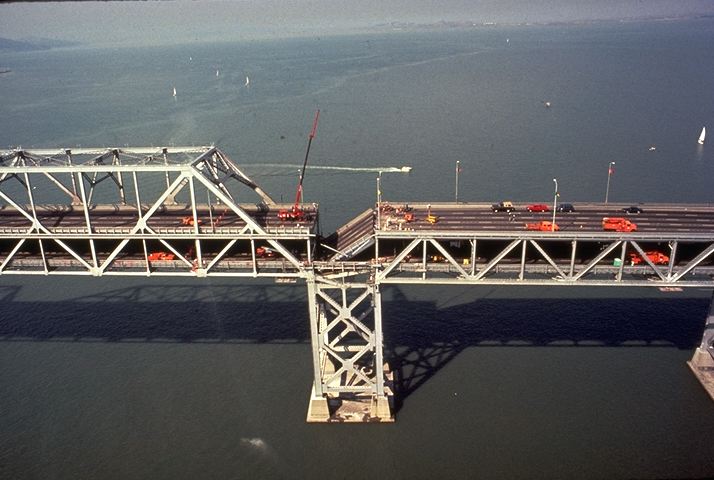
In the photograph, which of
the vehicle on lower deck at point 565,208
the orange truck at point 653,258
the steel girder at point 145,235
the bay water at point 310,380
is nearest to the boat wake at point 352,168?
the bay water at point 310,380

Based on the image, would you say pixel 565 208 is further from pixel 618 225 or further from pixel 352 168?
pixel 352 168

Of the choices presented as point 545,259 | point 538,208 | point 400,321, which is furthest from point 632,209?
point 400,321

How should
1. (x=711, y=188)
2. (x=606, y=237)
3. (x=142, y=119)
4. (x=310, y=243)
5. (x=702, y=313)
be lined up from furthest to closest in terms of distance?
(x=142, y=119), (x=711, y=188), (x=702, y=313), (x=310, y=243), (x=606, y=237)

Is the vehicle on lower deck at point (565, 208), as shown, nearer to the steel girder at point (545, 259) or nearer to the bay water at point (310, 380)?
the steel girder at point (545, 259)

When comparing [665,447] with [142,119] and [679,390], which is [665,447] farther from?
[142,119]

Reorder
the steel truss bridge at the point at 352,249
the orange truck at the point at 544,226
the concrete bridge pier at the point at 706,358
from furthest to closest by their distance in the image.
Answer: the concrete bridge pier at the point at 706,358 → the orange truck at the point at 544,226 → the steel truss bridge at the point at 352,249

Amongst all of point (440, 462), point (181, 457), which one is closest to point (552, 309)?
point (440, 462)

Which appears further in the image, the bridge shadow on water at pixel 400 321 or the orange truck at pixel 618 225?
the bridge shadow on water at pixel 400 321
